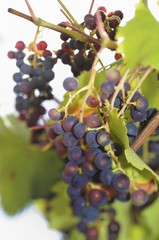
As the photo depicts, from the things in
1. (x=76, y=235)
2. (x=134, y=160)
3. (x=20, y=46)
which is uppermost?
(x=20, y=46)

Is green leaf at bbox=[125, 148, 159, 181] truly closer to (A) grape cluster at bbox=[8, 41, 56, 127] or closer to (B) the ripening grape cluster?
(B) the ripening grape cluster

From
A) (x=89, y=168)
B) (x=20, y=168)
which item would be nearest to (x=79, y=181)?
(x=89, y=168)

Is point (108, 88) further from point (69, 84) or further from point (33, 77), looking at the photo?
point (33, 77)

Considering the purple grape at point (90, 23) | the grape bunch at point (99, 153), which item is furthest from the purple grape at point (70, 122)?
the purple grape at point (90, 23)

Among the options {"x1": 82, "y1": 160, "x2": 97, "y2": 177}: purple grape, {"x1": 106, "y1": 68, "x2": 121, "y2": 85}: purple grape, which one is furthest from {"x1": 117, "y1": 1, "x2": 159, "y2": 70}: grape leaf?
{"x1": 82, "y1": 160, "x2": 97, "y2": 177}: purple grape

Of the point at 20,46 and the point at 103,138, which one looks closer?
the point at 103,138

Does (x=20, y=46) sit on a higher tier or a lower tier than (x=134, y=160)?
higher

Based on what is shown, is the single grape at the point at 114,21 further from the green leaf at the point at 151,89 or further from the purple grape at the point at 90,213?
the purple grape at the point at 90,213
